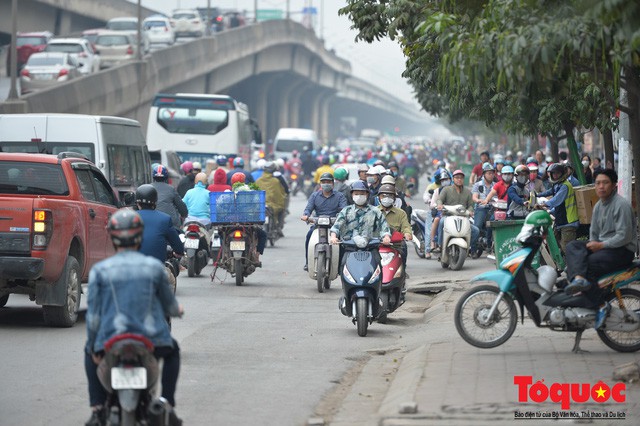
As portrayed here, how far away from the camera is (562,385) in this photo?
9.41 m

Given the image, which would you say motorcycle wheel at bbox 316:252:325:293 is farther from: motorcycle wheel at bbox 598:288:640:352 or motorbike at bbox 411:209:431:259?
motorcycle wheel at bbox 598:288:640:352

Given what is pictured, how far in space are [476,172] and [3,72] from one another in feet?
104

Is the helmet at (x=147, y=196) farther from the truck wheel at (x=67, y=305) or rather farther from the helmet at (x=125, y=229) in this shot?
the helmet at (x=125, y=229)

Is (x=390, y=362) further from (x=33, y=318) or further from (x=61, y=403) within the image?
(x=33, y=318)

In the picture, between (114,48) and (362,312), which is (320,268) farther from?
(114,48)

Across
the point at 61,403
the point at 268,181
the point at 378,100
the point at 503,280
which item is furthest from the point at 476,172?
the point at 378,100

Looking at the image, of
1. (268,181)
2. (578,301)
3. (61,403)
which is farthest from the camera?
(268,181)

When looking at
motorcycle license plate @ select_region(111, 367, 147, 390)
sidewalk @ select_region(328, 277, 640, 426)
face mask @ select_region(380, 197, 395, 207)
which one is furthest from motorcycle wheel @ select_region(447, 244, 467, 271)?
motorcycle license plate @ select_region(111, 367, 147, 390)

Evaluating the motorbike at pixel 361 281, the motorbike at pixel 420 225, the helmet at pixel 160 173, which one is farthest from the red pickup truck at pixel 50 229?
the motorbike at pixel 420 225

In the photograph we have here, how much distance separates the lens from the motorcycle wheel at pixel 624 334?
36.9 feet

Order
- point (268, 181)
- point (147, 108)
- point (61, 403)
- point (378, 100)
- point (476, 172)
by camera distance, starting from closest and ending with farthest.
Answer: point (61, 403), point (268, 181), point (476, 172), point (147, 108), point (378, 100)

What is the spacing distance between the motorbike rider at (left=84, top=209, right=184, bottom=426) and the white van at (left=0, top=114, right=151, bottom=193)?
44.6 ft

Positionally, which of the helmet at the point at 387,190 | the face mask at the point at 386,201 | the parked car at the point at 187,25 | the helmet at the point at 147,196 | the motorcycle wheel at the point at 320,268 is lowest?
the motorcycle wheel at the point at 320,268

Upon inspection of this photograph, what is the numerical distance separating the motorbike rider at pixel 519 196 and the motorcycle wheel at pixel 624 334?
10370mm
